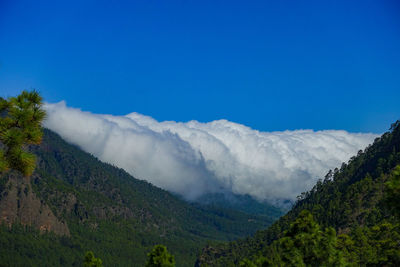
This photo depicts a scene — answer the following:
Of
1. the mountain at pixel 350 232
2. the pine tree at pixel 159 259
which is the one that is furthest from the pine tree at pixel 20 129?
the pine tree at pixel 159 259

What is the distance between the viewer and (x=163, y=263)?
6594 cm

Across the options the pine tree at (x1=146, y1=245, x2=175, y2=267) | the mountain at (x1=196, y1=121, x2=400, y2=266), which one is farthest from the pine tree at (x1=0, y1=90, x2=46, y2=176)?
the pine tree at (x1=146, y1=245, x2=175, y2=267)

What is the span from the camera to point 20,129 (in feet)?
95.0

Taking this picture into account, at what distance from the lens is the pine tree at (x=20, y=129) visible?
28016 millimetres

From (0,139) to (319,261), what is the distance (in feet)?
137

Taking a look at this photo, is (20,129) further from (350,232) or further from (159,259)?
(350,232)

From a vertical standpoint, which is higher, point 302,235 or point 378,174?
point 378,174

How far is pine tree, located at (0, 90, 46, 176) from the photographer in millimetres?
28016

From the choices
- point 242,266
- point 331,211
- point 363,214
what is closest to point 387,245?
point 242,266

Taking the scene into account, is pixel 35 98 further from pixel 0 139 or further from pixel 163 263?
pixel 163 263

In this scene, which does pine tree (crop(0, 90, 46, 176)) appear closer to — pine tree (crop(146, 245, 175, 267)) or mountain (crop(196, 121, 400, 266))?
mountain (crop(196, 121, 400, 266))

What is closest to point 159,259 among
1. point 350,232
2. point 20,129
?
point 20,129

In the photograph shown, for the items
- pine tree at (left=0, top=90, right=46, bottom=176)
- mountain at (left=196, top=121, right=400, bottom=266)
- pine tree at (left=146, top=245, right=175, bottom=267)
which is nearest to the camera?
pine tree at (left=0, top=90, right=46, bottom=176)

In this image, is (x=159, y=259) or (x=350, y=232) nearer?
(x=159, y=259)
